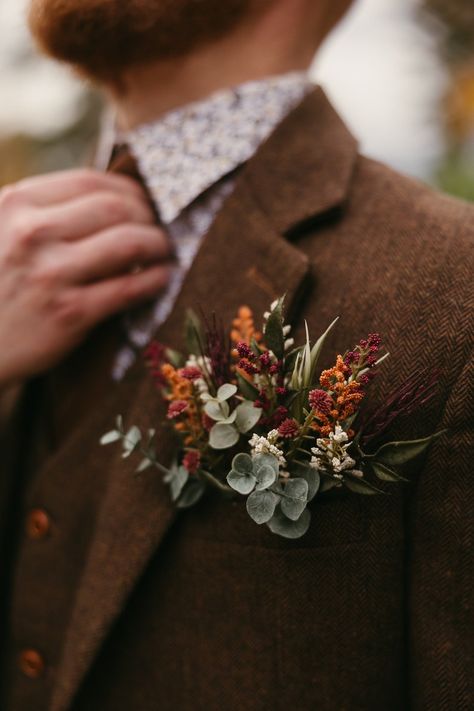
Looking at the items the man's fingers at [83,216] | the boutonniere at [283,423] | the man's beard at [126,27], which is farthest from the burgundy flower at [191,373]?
the man's beard at [126,27]

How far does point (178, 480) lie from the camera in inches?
35.1

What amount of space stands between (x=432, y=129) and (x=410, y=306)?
3.65 meters

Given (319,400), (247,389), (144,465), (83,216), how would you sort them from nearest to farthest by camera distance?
(319,400) → (247,389) → (144,465) → (83,216)

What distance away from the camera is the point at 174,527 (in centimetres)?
99

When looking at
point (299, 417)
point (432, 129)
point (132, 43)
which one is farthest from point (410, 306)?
point (432, 129)

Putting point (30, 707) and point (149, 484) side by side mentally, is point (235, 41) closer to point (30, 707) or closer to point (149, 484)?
point (149, 484)

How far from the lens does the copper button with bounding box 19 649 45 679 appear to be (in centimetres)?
120

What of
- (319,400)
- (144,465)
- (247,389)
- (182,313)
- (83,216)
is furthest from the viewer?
(83,216)

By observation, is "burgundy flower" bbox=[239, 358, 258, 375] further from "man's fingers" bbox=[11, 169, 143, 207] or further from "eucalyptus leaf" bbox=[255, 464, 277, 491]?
"man's fingers" bbox=[11, 169, 143, 207]

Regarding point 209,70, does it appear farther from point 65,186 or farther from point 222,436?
point 222,436

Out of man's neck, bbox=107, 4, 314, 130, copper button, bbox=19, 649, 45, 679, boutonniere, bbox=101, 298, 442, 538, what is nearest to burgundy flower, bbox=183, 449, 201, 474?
boutonniere, bbox=101, 298, 442, 538

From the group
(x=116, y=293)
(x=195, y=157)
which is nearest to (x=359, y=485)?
(x=116, y=293)

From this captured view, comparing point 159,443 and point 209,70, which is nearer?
point 159,443

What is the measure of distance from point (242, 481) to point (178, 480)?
181 millimetres
